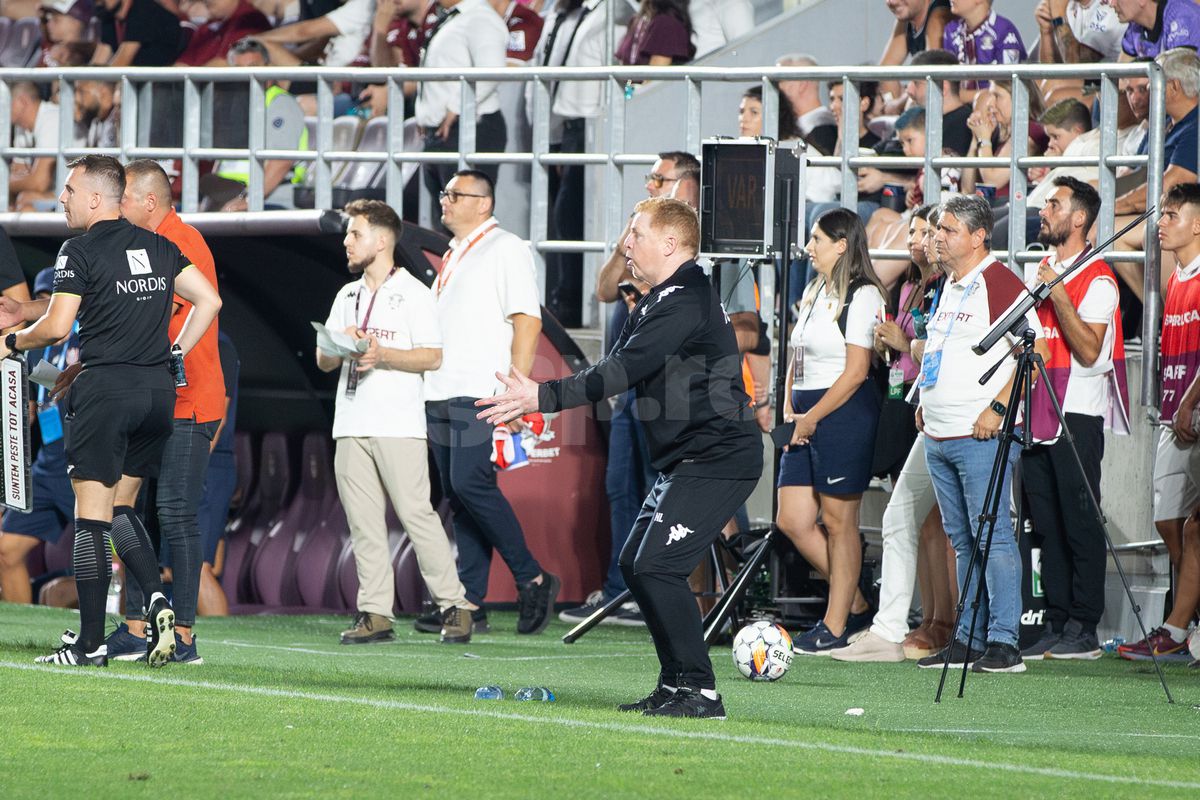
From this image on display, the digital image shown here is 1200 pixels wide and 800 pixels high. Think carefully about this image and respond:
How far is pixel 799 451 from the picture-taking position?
984 cm

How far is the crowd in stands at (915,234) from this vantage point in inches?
362

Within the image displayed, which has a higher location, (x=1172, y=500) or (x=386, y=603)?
(x=1172, y=500)

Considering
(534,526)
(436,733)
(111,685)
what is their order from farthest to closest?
1. (534,526)
2. (111,685)
3. (436,733)

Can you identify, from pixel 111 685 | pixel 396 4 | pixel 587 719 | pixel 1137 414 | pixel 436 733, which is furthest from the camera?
pixel 396 4

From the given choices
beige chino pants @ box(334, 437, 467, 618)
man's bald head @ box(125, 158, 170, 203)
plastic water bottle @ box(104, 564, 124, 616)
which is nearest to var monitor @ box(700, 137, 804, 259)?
beige chino pants @ box(334, 437, 467, 618)

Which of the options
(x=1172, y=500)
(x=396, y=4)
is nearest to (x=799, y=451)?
(x=1172, y=500)

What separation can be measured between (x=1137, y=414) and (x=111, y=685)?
578cm

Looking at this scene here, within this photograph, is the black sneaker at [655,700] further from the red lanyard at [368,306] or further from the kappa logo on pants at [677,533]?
the red lanyard at [368,306]

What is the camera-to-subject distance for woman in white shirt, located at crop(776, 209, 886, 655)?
9.67 meters

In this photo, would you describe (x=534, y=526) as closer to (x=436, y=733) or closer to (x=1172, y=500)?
(x=1172, y=500)

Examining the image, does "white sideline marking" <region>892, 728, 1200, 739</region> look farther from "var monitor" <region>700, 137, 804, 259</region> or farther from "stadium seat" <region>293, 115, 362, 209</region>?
"stadium seat" <region>293, 115, 362, 209</region>

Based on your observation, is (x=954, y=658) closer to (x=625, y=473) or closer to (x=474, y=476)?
(x=625, y=473)

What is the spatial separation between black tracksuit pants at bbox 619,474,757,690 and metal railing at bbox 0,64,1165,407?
3.85 m

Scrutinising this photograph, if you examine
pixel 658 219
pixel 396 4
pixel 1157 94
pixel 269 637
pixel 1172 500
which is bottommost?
pixel 269 637
